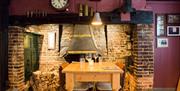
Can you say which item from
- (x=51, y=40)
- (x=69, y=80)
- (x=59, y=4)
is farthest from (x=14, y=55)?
(x=69, y=80)

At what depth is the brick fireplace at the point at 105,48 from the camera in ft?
21.1

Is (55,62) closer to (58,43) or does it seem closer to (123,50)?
(58,43)

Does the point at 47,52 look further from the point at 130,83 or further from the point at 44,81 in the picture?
the point at 130,83

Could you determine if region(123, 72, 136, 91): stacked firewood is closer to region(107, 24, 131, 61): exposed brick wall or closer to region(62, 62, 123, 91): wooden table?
region(107, 24, 131, 61): exposed brick wall

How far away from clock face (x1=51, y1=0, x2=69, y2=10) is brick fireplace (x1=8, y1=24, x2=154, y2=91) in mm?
954

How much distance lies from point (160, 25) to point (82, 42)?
207 centimetres

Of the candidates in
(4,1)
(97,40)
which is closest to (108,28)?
(97,40)

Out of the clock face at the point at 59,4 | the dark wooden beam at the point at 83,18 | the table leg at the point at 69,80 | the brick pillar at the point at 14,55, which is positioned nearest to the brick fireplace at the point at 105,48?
the brick pillar at the point at 14,55

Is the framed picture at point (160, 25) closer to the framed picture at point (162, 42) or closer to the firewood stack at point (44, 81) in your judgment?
the framed picture at point (162, 42)

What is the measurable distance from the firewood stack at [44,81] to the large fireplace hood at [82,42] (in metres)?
0.80

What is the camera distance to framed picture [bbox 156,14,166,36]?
24.1ft

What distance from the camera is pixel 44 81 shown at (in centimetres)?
727

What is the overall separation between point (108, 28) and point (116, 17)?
1.74 m

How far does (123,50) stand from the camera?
26.3ft
